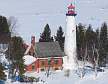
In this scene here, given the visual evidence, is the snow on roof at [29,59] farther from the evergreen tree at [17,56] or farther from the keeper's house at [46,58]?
the evergreen tree at [17,56]

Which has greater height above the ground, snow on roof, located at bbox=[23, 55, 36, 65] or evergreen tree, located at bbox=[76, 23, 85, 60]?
evergreen tree, located at bbox=[76, 23, 85, 60]

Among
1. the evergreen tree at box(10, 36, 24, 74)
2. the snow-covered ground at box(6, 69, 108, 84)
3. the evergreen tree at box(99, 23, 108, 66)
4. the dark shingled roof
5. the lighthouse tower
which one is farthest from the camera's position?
the evergreen tree at box(99, 23, 108, 66)

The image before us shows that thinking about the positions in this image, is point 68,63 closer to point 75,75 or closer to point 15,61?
point 75,75

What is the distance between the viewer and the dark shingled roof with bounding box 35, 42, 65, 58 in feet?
205

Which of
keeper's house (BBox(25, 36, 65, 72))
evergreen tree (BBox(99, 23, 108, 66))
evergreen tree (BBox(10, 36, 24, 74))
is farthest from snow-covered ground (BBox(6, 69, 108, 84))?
evergreen tree (BBox(99, 23, 108, 66))

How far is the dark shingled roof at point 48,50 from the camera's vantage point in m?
62.5

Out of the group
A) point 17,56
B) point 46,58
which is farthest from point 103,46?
point 17,56

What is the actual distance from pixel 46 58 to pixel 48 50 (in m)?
1.23

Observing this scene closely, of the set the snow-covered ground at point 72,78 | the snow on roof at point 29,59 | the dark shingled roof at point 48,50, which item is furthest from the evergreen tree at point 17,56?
the dark shingled roof at point 48,50

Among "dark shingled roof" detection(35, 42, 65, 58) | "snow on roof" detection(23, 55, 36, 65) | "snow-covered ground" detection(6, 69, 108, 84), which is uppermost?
"dark shingled roof" detection(35, 42, 65, 58)

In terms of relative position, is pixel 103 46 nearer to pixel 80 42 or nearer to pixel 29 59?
pixel 80 42

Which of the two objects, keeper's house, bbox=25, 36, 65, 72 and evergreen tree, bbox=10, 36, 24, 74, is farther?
keeper's house, bbox=25, 36, 65, 72

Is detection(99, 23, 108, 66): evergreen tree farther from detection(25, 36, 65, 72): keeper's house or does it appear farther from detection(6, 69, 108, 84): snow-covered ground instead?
detection(25, 36, 65, 72): keeper's house

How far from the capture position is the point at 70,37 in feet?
206
